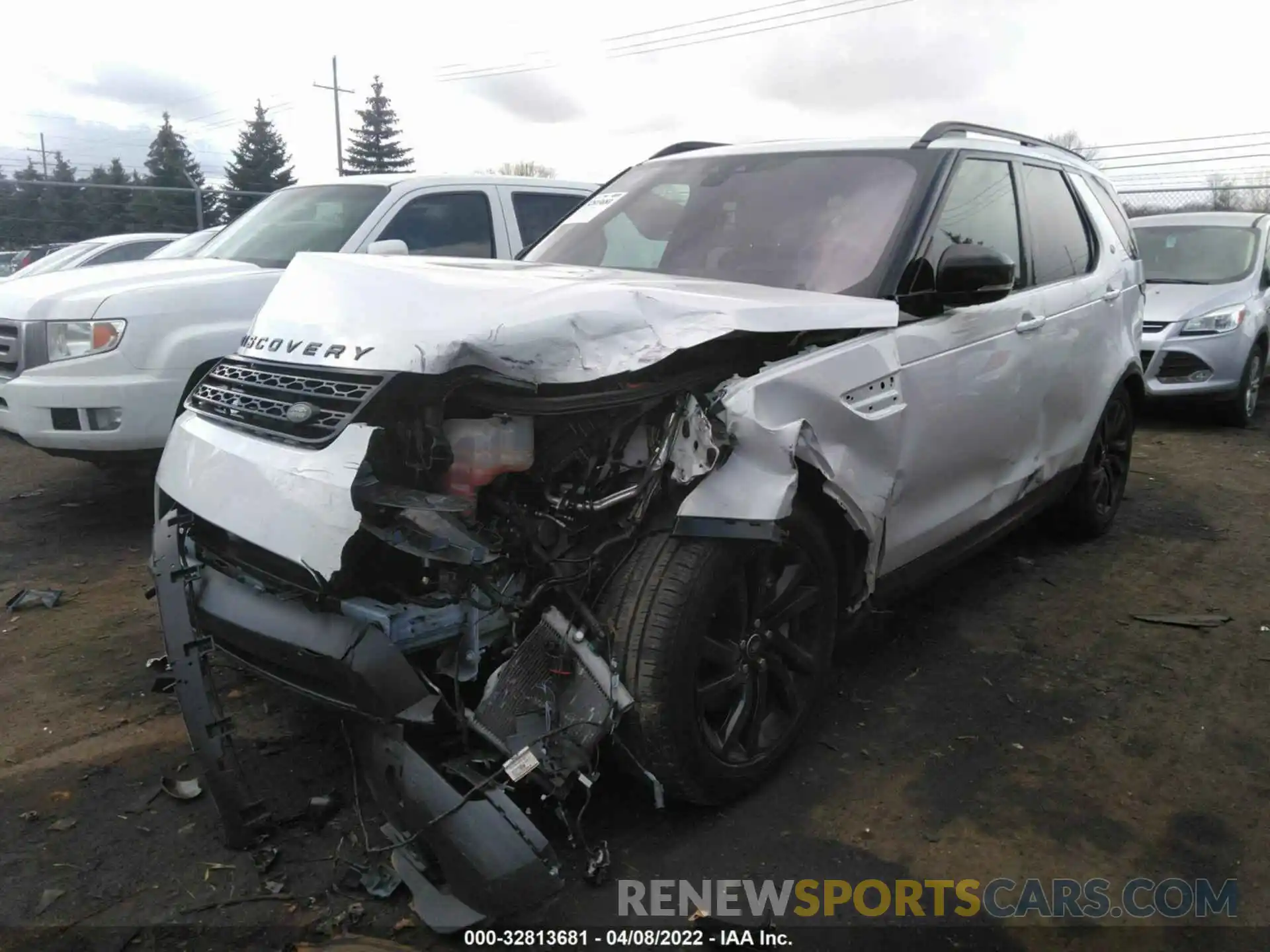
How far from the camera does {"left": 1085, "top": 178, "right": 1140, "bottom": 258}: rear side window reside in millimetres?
5152

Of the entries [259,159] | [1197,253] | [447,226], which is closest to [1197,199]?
[1197,253]

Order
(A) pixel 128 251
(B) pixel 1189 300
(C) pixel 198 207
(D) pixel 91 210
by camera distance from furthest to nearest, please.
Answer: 1. (D) pixel 91 210
2. (C) pixel 198 207
3. (A) pixel 128 251
4. (B) pixel 1189 300

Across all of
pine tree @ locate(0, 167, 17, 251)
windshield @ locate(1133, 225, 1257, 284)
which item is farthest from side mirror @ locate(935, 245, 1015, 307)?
pine tree @ locate(0, 167, 17, 251)

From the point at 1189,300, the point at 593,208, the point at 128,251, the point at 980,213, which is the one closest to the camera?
the point at 980,213

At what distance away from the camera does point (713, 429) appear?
8.34 ft

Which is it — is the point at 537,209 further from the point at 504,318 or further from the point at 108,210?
the point at 108,210

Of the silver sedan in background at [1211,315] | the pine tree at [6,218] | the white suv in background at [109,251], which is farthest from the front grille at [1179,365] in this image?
the pine tree at [6,218]

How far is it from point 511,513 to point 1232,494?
5.66m

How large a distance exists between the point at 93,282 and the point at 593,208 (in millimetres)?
2791

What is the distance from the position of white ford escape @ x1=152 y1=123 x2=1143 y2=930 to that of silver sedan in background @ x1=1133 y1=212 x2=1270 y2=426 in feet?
19.9

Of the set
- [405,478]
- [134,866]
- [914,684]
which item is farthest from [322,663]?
[914,684]

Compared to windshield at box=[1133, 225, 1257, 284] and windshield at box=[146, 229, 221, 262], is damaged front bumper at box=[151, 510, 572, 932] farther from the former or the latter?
windshield at box=[1133, 225, 1257, 284]

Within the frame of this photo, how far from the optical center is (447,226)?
238 inches

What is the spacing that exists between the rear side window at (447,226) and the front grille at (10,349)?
1935 millimetres
